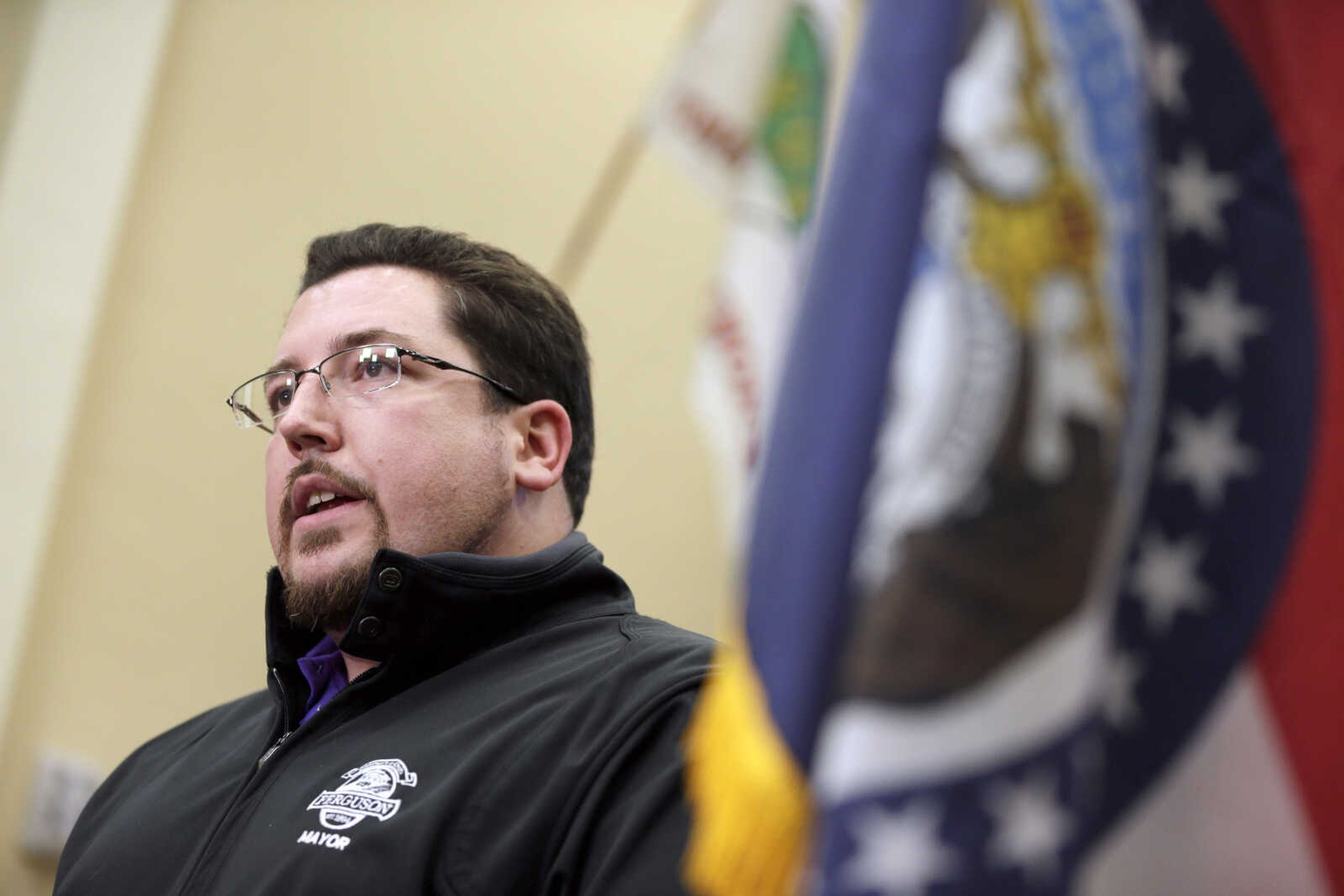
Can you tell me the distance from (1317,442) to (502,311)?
43.1 inches

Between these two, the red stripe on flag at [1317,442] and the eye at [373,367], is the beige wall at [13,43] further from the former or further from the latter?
the red stripe on flag at [1317,442]

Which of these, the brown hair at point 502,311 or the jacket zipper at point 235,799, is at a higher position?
the brown hair at point 502,311

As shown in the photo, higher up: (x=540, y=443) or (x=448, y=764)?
(x=540, y=443)

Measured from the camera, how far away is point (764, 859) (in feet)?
2.39

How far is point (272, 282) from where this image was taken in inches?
111

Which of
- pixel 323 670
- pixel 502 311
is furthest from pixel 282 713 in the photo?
pixel 502 311

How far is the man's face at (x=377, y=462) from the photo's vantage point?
1531 millimetres

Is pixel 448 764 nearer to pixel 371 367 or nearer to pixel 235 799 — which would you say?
pixel 235 799

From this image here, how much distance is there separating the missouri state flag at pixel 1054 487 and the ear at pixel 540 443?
0.83 meters

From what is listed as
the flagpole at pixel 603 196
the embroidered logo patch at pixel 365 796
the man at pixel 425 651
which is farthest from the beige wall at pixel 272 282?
the flagpole at pixel 603 196

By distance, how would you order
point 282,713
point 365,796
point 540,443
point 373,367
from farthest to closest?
point 540,443 → point 373,367 → point 282,713 → point 365,796

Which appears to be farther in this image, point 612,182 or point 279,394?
point 279,394

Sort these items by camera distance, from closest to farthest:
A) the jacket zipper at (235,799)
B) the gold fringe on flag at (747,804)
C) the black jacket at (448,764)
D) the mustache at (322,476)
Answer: the gold fringe on flag at (747,804), the black jacket at (448,764), the jacket zipper at (235,799), the mustache at (322,476)

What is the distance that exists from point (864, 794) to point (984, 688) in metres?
0.09
